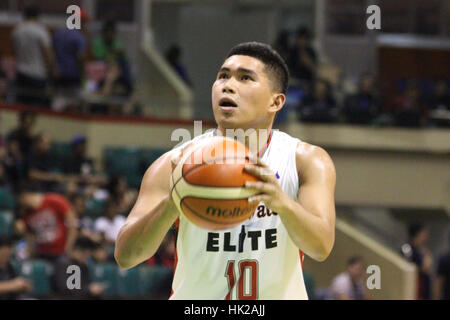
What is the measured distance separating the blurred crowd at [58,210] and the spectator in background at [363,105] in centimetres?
337

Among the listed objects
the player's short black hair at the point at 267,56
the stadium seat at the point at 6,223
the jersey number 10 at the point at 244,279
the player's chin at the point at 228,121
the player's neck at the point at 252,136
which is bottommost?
the stadium seat at the point at 6,223

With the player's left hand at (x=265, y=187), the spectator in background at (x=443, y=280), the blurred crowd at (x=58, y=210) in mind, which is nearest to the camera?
the player's left hand at (x=265, y=187)

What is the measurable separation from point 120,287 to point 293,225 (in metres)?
5.79

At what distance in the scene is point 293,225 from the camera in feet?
10.3

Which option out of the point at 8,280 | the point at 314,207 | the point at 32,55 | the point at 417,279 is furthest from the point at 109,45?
the point at 314,207

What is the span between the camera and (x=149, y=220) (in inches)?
129

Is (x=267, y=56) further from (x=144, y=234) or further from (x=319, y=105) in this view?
(x=319, y=105)

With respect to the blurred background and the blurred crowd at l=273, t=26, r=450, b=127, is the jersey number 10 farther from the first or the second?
the blurred crowd at l=273, t=26, r=450, b=127

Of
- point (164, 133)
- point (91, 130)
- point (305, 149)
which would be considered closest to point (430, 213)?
point (164, 133)

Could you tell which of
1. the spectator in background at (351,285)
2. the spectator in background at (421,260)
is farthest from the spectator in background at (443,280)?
the spectator in background at (351,285)

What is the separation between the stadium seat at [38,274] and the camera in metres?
7.89

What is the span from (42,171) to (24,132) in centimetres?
52

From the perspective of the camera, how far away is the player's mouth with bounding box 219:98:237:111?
11.2 ft

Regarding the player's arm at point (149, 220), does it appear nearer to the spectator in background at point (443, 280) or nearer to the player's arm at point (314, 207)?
the player's arm at point (314, 207)
